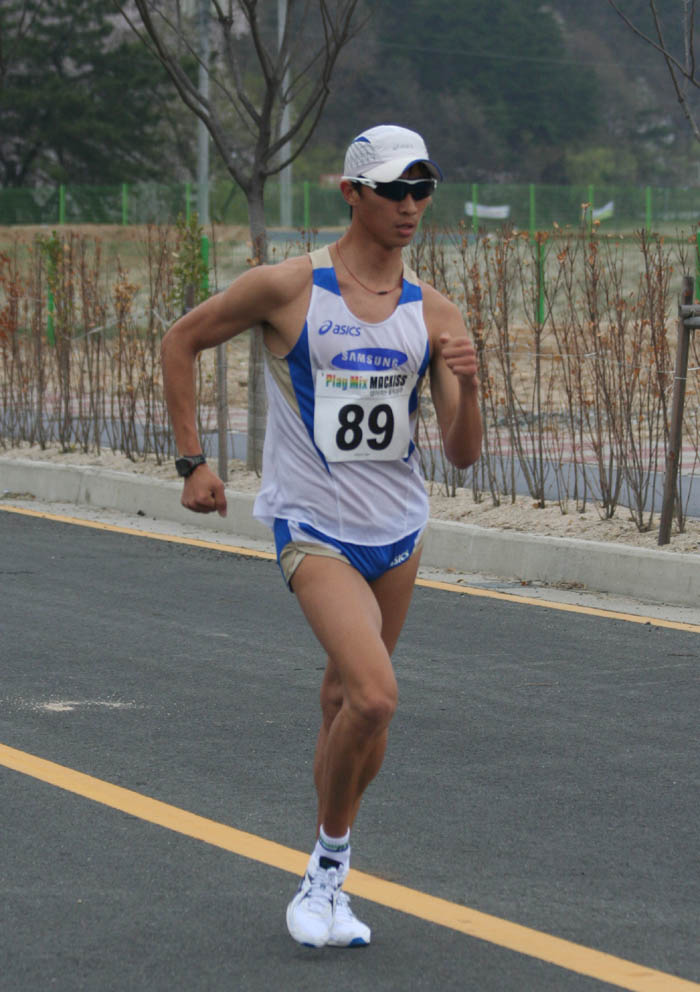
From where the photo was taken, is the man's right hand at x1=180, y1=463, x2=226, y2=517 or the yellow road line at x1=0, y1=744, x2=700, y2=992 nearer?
the yellow road line at x1=0, y1=744, x2=700, y2=992

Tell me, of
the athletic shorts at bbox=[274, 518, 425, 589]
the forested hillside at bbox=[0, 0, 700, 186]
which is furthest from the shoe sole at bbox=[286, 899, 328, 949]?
the forested hillside at bbox=[0, 0, 700, 186]

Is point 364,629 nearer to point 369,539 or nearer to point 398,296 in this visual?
point 369,539

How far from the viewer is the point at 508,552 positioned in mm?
9914

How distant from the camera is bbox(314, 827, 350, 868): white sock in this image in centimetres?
442

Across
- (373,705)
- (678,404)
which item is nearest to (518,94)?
(678,404)

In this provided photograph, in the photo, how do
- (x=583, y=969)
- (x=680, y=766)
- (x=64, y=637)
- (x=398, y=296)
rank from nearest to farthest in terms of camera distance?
1. (x=583, y=969)
2. (x=398, y=296)
3. (x=680, y=766)
4. (x=64, y=637)

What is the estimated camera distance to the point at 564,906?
4676 millimetres

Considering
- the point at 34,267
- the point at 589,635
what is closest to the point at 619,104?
the point at 34,267

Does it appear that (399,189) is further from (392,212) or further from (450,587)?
(450,587)

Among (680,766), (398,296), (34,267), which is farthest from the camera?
(34,267)

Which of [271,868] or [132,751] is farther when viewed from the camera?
[132,751]

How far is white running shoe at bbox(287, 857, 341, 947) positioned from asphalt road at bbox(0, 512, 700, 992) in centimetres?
6

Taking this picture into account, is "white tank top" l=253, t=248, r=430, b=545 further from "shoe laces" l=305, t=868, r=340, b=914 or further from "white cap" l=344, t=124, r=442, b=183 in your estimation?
"shoe laces" l=305, t=868, r=340, b=914

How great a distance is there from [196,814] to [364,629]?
145 cm
